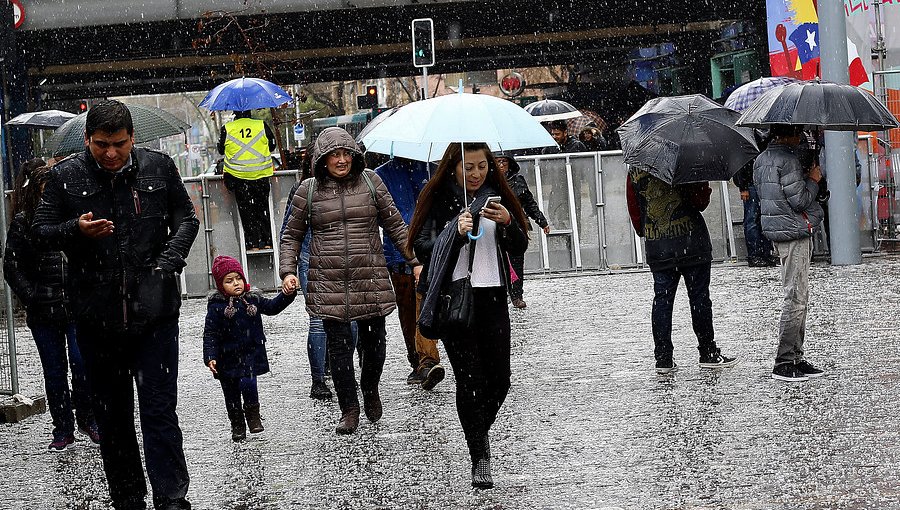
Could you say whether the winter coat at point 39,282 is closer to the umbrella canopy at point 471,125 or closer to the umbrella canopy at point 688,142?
the umbrella canopy at point 471,125

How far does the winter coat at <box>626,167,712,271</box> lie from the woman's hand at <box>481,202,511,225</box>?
3.30 metres

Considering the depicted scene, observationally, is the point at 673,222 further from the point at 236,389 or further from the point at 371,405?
the point at 236,389

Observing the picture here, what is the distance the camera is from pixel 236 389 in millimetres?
8766

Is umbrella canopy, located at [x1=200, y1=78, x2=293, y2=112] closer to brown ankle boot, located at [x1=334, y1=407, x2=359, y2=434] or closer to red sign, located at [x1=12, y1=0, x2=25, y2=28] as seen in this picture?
brown ankle boot, located at [x1=334, y1=407, x2=359, y2=434]

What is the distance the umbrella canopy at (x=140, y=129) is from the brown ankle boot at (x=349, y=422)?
6.82 ft

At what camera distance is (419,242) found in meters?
7.50

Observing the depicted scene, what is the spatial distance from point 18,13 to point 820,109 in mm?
19855

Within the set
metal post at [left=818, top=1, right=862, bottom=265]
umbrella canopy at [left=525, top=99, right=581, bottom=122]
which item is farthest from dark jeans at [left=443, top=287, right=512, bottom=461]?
umbrella canopy at [left=525, top=99, right=581, bottom=122]

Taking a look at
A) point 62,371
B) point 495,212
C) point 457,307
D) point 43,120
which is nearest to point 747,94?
point 495,212

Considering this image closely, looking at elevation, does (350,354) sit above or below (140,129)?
below

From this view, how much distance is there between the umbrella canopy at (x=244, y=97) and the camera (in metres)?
17.4

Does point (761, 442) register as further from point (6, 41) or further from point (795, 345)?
point (6, 41)

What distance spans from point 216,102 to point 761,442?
1115 cm

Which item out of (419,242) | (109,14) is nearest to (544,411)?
(419,242)
